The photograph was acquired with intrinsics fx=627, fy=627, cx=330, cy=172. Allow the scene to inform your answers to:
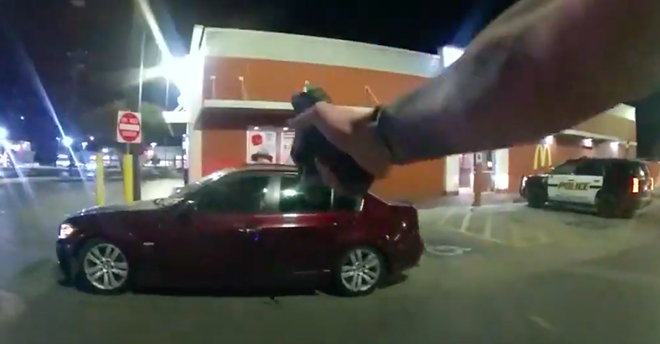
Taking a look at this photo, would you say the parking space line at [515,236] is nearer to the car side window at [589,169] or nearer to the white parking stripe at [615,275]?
the white parking stripe at [615,275]

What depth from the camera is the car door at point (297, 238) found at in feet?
9.36

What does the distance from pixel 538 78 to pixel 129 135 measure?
3.92 metres

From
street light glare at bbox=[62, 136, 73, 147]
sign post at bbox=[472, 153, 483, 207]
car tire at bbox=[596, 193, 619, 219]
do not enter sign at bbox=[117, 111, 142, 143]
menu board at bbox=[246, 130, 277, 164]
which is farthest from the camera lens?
car tire at bbox=[596, 193, 619, 219]

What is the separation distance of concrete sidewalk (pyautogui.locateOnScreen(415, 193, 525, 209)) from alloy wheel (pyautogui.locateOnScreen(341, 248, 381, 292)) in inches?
22.4

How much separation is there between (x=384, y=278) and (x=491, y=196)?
10.1ft

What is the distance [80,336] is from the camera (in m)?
2.26

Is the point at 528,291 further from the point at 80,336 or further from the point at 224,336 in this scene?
the point at 80,336

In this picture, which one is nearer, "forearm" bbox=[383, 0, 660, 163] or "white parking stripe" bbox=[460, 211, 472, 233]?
"forearm" bbox=[383, 0, 660, 163]

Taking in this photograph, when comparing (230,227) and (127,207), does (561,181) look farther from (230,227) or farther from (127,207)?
(127,207)

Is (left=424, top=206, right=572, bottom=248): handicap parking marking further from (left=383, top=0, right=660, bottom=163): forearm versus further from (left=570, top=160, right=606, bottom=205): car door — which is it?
(left=383, top=0, right=660, bottom=163): forearm

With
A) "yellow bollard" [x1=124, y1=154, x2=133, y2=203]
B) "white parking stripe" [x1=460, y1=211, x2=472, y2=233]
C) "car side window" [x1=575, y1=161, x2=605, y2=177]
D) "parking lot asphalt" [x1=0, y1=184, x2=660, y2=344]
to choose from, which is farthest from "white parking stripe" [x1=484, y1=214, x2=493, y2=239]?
"yellow bollard" [x1=124, y1=154, x2=133, y2=203]

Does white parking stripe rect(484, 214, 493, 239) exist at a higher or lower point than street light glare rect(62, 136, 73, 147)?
lower

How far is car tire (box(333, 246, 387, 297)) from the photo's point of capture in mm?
2953

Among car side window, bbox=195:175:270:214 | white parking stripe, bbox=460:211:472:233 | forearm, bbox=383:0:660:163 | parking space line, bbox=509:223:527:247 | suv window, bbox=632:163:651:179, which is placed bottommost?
parking space line, bbox=509:223:527:247
